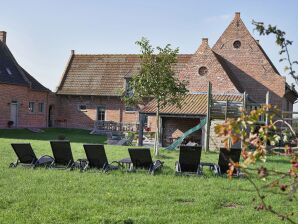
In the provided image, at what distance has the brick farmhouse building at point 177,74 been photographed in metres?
29.4

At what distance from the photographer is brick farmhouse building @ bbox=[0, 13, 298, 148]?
96.4ft

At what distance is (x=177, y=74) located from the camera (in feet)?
124

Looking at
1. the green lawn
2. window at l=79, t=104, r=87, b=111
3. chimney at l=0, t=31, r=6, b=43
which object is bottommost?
the green lawn

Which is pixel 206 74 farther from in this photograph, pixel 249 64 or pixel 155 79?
pixel 155 79

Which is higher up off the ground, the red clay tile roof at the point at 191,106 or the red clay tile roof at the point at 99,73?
the red clay tile roof at the point at 99,73

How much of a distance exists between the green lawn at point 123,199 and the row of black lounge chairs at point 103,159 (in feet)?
1.47

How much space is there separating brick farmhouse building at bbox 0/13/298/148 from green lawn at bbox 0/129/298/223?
13.1 m

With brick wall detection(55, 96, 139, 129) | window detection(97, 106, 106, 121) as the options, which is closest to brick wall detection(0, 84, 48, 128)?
brick wall detection(55, 96, 139, 129)

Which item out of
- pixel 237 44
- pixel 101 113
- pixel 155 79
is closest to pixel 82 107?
pixel 101 113

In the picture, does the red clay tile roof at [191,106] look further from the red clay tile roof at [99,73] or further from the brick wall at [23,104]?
the brick wall at [23,104]

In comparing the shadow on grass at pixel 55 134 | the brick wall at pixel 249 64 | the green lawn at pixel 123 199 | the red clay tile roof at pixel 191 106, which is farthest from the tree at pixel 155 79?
the brick wall at pixel 249 64

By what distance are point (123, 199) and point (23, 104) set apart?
3080 cm

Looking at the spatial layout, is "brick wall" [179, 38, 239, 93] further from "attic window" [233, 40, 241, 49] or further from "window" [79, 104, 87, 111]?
"window" [79, 104, 87, 111]

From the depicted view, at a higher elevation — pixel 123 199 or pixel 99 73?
pixel 99 73
